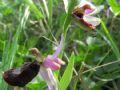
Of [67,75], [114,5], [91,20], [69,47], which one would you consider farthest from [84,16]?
[69,47]

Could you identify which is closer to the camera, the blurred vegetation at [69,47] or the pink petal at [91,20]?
the pink petal at [91,20]

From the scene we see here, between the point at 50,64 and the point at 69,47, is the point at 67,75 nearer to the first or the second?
the point at 50,64

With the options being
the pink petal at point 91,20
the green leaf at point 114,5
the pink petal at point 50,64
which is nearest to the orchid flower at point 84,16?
the pink petal at point 91,20

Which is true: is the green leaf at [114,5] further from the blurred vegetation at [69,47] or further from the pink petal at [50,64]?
the pink petal at [50,64]

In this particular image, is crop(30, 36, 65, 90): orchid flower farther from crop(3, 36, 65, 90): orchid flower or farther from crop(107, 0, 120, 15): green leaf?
crop(107, 0, 120, 15): green leaf

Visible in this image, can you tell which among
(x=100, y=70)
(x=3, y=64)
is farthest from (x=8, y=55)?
(x=100, y=70)

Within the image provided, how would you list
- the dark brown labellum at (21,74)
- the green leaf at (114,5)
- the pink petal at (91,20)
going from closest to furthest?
1. the dark brown labellum at (21,74)
2. the pink petal at (91,20)
3. the green leaf at (114,5)

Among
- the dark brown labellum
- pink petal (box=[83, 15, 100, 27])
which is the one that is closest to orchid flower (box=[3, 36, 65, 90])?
the dark brown labellum
